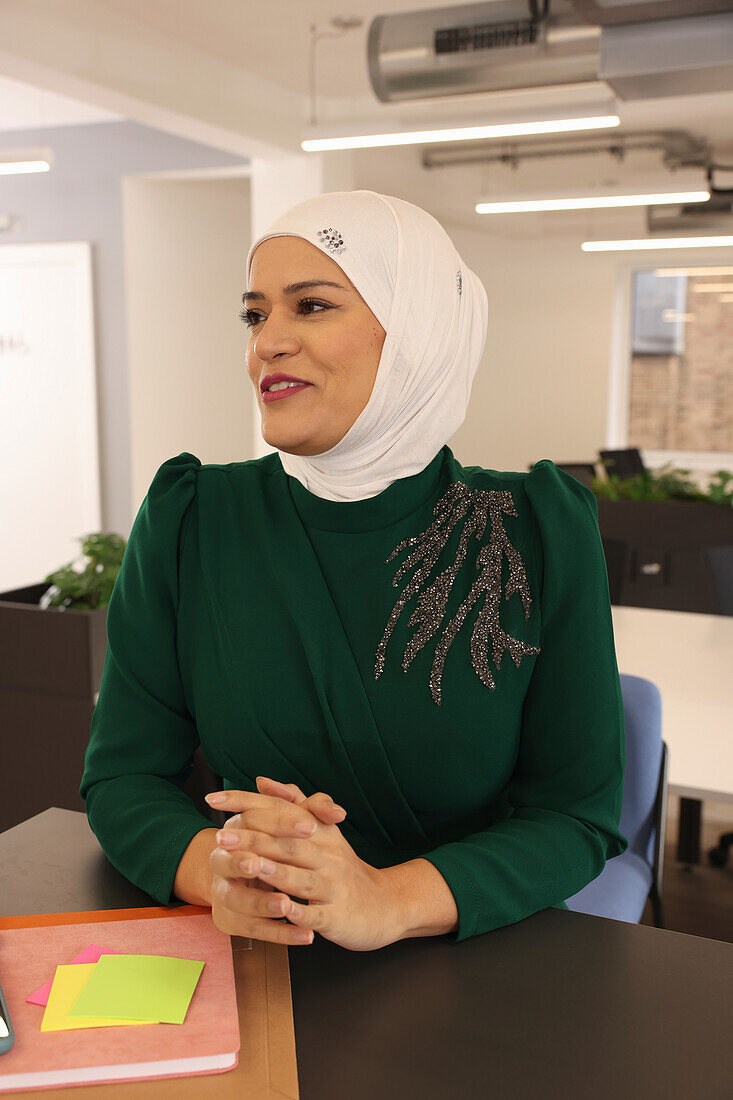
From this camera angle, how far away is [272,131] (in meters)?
5.84

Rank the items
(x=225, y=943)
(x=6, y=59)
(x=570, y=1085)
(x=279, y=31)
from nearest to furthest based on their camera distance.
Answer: (x=570, y=1085)
(x=225, y=943)
(x=6, y=59)
(x=279, y=31)

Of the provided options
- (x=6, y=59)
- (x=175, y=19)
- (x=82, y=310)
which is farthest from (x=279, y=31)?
(x=82, y=310)

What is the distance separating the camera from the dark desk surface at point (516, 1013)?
2.18 ft

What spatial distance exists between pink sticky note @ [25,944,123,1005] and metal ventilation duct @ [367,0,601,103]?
160 inches

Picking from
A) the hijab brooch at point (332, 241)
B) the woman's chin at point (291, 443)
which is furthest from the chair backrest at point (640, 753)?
the hijab brooch at point (332, 241)

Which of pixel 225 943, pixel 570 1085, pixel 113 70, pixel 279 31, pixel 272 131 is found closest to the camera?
pixel 570 1085

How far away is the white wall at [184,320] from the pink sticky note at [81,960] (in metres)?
5.84

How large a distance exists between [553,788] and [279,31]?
504cm

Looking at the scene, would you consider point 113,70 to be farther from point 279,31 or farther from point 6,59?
point 279,31

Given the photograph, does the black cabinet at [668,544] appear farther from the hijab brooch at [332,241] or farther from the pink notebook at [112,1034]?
the pink notebook at [112,1034]

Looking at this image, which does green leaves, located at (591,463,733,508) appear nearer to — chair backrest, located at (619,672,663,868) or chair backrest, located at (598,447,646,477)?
chair backrest, located at (598,447,646,477)

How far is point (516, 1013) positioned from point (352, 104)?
665cm

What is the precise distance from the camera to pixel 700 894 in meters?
2.98

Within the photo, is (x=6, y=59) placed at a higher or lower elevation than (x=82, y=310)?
higher
